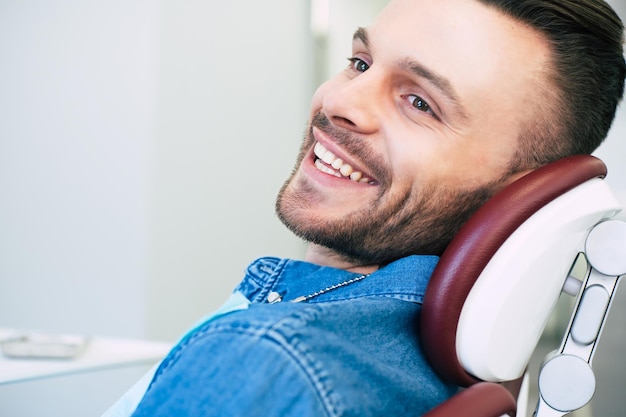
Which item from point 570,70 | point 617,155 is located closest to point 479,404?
point 570,70

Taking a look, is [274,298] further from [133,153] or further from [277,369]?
[133,153]

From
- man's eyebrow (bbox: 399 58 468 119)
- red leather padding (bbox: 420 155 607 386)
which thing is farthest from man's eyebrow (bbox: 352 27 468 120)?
red leather padding (bbox: 420 155 607 386)

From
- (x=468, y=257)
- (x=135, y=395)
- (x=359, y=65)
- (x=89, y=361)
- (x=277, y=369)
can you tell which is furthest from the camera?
(x=89, y=361)

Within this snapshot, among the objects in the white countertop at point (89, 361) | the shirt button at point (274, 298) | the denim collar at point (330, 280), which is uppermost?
the denim collar at point (330, 280)

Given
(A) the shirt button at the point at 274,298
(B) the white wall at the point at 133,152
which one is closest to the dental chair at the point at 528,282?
(A) the shirt button at the point at 274,298

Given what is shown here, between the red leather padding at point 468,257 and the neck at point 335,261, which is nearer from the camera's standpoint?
the red leather padding at point 468,257

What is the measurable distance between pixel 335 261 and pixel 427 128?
0.85ft

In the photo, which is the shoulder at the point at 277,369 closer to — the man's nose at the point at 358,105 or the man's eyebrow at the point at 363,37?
the man's nose at the point at 358,105

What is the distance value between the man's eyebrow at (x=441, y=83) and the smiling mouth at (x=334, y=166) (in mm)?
167

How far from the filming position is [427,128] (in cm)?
94

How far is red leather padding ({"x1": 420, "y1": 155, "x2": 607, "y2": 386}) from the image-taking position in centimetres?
69

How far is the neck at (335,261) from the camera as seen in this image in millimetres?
987

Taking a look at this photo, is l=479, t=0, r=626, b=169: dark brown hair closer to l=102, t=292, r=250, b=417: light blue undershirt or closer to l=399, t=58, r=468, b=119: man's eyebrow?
l=399, t=58, r=468, b=119: man's eyebrow

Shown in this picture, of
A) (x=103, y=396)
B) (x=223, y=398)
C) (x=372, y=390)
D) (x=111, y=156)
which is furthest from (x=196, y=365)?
(x=103, y=396)
